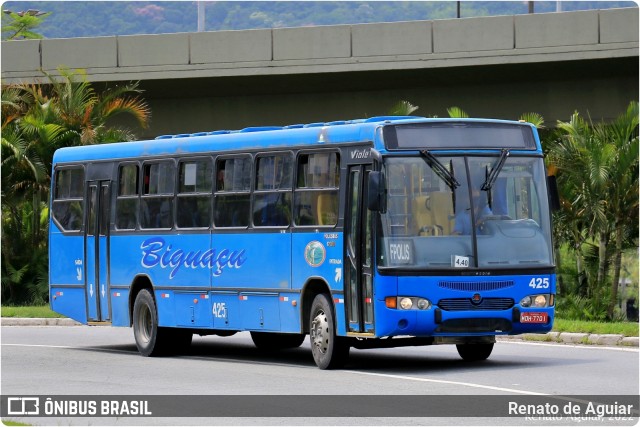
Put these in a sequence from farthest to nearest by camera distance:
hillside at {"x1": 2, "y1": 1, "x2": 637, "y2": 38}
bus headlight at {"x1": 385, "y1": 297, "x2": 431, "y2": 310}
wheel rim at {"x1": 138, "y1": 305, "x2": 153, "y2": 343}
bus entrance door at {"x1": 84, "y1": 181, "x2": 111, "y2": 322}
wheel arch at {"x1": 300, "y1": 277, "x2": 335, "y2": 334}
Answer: hillside at {"x1": 2, "y1": 1, "x2": 637, "y2": 38}
bus entrance door at {"x1": 84, "y1": 181, "x2": 111, "y2": 322}
wheel rim at {"x1": 138, "y1": 305, "x2": 153, "y2": 343}
wheel arch at {"x1": 300, "y1": 277, "x2": 335, "y2": 334}
bus headlight at {"x1": 385, "y1": 297, "x2": 431, "y2": 310}

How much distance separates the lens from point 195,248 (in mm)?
20312

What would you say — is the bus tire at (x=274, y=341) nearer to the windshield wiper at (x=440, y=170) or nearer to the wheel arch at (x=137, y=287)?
the wheel arch at (x=137, y=287)

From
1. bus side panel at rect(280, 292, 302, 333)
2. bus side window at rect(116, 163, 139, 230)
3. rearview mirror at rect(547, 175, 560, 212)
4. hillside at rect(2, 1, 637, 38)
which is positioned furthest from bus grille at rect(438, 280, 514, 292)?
hillside at rect(2, 1, 637, 38)

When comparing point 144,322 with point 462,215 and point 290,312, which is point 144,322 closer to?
point 290,312

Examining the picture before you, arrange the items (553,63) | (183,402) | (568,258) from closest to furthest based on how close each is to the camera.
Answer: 1. (183,402)
2. (568,258)
3. (553,63)

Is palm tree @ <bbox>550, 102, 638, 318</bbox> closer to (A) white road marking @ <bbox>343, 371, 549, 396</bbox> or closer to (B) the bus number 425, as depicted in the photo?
(B) the bus number 425

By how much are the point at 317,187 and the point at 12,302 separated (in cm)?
1877

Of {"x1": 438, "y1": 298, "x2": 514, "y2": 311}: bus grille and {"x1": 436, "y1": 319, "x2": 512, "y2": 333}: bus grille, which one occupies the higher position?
{"x1": 438, "y1": 298, "x2": 514, "y2": 311}: bus grille

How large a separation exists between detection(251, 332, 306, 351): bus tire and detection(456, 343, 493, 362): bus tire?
3568 millimetres

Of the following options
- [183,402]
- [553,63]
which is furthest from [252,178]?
[553,63]

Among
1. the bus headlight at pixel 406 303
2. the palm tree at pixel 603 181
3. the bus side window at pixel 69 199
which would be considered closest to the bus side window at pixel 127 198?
the bus side window at pixel 69 199

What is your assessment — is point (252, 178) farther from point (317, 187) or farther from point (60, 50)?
point (60, 50)

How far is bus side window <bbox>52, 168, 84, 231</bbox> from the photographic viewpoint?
A: 899 inches

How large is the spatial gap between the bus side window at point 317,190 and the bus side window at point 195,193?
2.12 metres
